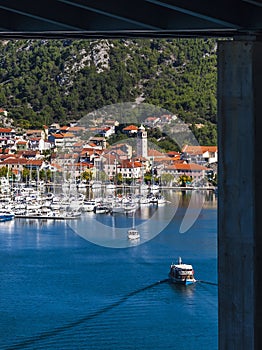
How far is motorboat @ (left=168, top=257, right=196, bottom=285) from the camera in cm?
889

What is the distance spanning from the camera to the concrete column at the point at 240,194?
83.7 inches

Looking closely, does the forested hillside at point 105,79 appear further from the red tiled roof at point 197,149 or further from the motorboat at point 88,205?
the motorboat at point 88,205

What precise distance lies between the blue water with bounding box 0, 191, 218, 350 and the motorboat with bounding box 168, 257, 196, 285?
3.4 inches

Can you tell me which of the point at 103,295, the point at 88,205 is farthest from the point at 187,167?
the point at 103,295

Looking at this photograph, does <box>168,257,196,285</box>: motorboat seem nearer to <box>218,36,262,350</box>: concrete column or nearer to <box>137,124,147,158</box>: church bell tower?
<box>218,36,262,350</box>: concrete column

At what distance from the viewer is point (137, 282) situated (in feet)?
28.4

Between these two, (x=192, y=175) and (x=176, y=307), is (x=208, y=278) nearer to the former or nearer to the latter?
(x=176, y=307)

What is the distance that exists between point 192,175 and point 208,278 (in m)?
11.3

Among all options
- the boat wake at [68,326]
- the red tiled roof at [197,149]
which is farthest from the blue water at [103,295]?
the red tiled roof at [197,149]

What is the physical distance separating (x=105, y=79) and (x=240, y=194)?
2057cm

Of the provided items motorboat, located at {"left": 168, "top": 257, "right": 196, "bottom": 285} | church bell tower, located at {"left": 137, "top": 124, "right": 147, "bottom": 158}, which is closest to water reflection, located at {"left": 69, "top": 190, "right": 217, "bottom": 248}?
church bell tower, located at {"left": 137, "top": 124, "right": 147, "bottom": 158}

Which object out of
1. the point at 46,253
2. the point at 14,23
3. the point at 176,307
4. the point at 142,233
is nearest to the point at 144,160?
the point at 142,233

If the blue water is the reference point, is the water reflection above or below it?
above

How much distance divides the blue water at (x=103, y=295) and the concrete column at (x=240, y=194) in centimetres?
406
